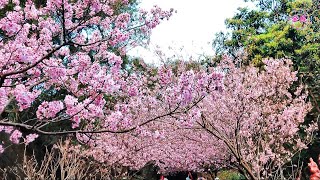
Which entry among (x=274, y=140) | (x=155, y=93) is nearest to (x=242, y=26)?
(x=155, y=93)

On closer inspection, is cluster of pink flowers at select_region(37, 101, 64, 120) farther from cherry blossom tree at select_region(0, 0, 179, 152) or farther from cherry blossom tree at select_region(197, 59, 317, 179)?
cherry blossom tree at select_region(197, 59, 317, 179)

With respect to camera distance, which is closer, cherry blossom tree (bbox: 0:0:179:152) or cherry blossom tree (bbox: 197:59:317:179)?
cherry blossom tree (bbox: 0:0:179:152)

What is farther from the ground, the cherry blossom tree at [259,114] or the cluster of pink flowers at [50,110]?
the cherry blossom tree at [259,114]

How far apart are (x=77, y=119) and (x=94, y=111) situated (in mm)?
228

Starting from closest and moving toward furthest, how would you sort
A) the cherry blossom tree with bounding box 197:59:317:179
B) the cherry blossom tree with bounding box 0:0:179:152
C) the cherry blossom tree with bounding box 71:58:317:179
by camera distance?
1. the cherry blossom tree with bounding box 0:0:179:152
2. the cherry blossom tree with bounding box 71:58:317:179
3. the cherry blossom tree with bounding box 197:59:317:179

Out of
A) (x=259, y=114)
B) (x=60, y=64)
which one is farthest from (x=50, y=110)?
(x=259, y=114)

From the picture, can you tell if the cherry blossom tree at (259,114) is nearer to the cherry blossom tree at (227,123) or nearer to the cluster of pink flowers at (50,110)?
the cherry blossom tree at (227,123)

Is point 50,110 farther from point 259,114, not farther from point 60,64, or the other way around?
point 259,114

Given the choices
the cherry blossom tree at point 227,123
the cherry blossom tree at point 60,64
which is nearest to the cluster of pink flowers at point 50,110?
the cherry blossom tree at point 60,64

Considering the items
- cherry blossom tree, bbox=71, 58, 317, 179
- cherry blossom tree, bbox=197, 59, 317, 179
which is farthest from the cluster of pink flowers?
cherry blossom tree, bbox=197, 59, 317, 179

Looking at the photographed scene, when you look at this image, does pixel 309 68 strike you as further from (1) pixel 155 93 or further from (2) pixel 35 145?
(2) pixel 35 145

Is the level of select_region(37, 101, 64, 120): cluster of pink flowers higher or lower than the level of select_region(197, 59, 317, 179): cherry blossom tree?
lower

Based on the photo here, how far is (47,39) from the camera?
16.0ft

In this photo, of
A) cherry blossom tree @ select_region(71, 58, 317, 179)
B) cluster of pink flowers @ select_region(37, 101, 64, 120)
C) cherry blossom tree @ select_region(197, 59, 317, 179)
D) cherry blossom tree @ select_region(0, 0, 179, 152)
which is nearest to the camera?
cherry blossom tree @ select_region(0, 0, 179, 152)
